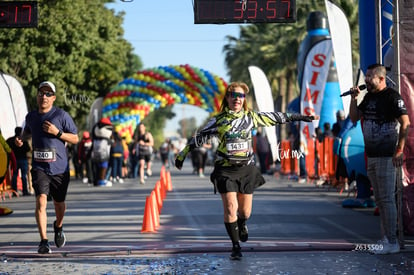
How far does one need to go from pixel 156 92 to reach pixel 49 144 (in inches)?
1095

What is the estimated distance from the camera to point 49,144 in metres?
9.65

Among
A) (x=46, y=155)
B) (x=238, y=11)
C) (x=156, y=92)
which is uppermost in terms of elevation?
(x=156, y=92)

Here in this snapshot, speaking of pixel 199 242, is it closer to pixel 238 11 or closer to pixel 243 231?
pixel 243 231

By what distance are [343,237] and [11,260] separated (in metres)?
4.16

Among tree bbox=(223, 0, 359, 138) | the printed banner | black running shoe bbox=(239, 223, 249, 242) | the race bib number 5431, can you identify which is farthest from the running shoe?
tree bbox=(223, 0, 359, 138)

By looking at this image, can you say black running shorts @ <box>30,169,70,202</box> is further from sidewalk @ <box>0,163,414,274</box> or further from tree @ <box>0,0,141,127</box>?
tree @ <box>0,0,141,127</box>

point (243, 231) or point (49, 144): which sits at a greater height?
point (49, 144)

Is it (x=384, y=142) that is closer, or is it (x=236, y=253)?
(x=236, y=253)

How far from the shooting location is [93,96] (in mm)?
42281

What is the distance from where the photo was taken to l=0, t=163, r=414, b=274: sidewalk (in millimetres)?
8398

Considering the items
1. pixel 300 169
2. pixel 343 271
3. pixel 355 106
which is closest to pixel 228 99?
pixel 355 106

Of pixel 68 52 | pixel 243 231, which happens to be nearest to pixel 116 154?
pixel 68 52

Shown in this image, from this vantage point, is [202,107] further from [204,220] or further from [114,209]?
[204,220]

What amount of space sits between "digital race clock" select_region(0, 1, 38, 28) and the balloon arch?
76.0 feet
